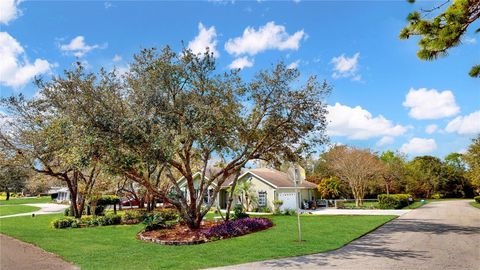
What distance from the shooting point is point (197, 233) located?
1517cm

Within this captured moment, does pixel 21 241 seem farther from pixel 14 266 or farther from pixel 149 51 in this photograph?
pixel 149 51

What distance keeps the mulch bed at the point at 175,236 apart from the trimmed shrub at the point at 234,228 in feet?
1.59

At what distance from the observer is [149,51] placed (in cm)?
1506

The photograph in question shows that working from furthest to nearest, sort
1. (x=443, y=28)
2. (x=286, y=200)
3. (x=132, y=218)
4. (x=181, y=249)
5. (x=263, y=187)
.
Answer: (x=263, y=187) → (x=286, y=200) → (x=132, y=218) → (x=181, y=249) → (x=443, y=28)

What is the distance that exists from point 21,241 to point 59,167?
8.80 metres

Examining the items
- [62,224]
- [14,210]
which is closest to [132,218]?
[62,224]

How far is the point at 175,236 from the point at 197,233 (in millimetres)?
1001

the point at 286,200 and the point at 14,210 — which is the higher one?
the point at 286,200

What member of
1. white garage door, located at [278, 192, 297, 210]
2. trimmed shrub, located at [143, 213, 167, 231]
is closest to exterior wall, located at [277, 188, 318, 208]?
white garage door, located at [278, 192, 297, 210]

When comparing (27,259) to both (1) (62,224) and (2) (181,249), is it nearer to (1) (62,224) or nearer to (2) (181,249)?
(2) (181,249)

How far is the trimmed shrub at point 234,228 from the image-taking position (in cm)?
1498

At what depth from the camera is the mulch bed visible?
13.9 m

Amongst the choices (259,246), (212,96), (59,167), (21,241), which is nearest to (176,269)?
(259,246)

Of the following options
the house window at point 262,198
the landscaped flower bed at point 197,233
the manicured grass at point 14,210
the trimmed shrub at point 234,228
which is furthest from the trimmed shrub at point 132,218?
the manicured grass at point 14,210
